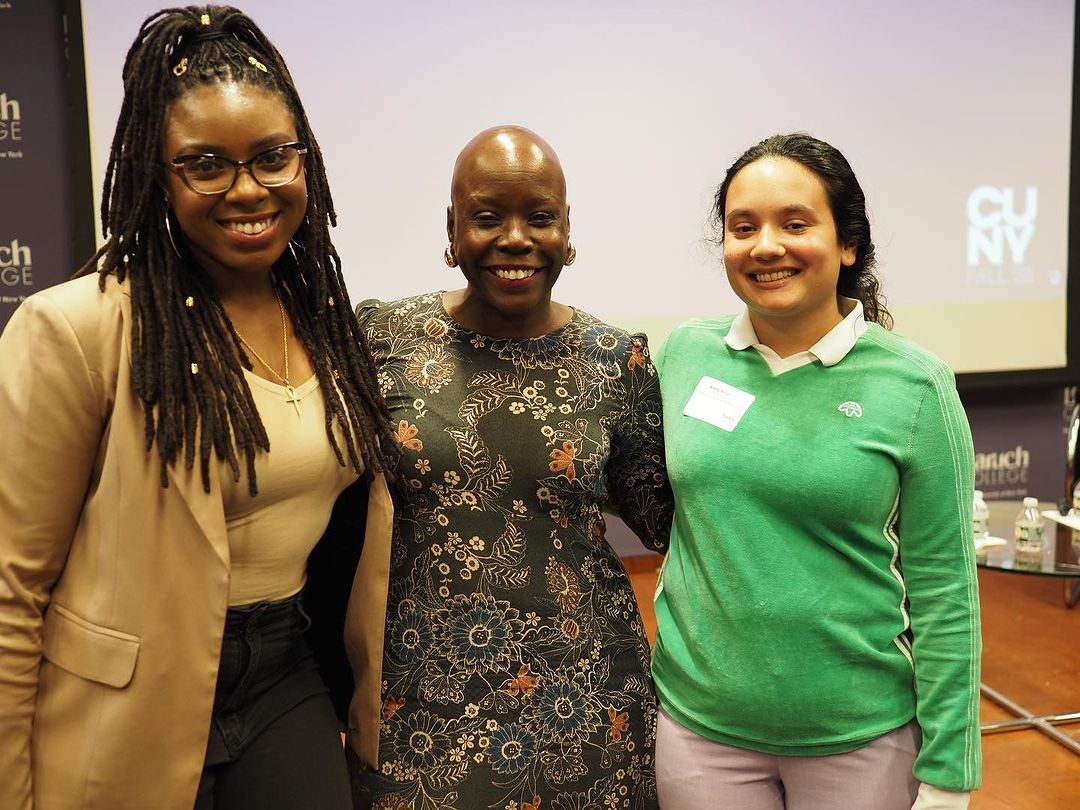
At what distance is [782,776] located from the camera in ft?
5.43

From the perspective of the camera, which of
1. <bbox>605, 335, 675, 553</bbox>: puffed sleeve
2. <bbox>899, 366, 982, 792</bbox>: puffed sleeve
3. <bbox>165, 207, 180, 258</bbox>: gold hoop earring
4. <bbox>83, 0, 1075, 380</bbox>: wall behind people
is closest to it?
<bbox>165, 207, 180, 258</bbox>: gold hoop earring

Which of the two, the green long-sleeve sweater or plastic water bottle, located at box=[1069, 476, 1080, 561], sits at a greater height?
the green long-sleeve sweater

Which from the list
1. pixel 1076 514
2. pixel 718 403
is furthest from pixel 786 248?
pixel 1076 514

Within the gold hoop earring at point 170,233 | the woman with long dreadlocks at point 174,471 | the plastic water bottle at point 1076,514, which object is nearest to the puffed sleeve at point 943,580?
the woman with long dreadlocks at point 174,471

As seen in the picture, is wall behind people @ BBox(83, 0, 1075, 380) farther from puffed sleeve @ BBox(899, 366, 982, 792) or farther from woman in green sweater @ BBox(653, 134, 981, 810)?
puffed sleeve @ BBox(899, 366, 982, 792)

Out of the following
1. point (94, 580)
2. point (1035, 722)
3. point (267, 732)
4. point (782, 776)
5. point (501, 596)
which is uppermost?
point (94, 580)

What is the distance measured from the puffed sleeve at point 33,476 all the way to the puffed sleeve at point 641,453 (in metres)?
0.88

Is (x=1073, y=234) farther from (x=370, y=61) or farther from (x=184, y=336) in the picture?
(x=184, y=336)

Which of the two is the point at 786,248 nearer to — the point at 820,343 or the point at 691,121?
the point at 820,343

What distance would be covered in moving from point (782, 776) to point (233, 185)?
1271 millimetres

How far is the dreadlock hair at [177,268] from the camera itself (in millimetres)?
1359

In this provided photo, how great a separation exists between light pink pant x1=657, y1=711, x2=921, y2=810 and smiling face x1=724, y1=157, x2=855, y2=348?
680 millimetres

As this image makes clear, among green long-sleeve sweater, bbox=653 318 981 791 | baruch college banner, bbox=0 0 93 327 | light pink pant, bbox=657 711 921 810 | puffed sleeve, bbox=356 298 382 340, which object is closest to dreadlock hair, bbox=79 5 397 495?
puffed sleeve, bbox=356 298 382 340

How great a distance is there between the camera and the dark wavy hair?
65.1 inches
